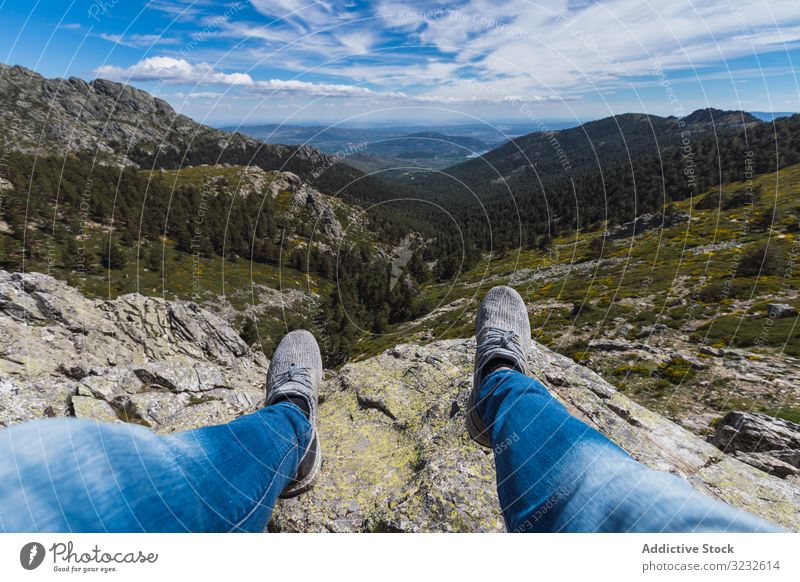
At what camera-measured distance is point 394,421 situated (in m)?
6.82

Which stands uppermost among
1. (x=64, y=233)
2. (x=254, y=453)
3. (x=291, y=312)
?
(x=64, y=233)

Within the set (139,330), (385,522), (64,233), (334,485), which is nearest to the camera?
(385,522)

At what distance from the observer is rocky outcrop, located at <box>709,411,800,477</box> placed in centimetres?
681

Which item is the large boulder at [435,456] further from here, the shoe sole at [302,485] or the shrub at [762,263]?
the shrub at [762,263]

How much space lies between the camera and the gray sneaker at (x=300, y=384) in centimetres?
508

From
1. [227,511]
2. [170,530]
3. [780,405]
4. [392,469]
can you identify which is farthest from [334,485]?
A: [780,405]

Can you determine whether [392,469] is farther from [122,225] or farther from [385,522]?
[122,225]

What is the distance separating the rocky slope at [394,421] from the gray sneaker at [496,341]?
636 millimetres

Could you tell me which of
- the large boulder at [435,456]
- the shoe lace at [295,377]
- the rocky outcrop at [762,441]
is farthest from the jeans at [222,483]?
the rocky outcrop at [762,441]

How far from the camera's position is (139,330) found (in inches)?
982

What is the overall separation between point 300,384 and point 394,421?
6.44 ft

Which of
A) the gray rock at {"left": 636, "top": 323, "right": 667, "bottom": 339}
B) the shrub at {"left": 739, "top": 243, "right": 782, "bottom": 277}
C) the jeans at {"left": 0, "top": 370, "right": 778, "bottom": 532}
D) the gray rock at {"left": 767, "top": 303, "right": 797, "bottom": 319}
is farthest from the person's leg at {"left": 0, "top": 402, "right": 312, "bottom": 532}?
the shrub at {"left": 739, "top": 243, "right": 782, "bottom": 277}

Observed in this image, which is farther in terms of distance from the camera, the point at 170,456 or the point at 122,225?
the point at 122,225
